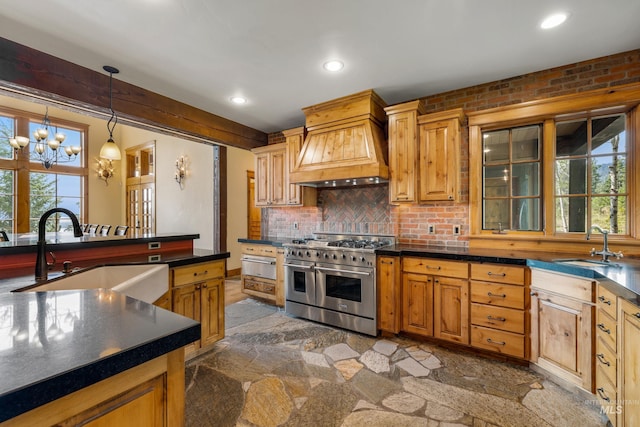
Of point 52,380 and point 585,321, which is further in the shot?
point 585,321

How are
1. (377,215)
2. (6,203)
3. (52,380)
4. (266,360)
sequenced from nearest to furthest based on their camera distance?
(52,380), (266,360), (377,215), (6,203)

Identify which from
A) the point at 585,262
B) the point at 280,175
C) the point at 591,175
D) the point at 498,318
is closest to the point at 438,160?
the point at 591,175

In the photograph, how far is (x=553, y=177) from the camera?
280 centimetres

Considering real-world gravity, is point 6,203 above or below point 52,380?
above

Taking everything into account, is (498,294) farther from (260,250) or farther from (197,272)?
(260,250)

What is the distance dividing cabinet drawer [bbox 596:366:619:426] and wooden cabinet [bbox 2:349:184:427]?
7.48 feet

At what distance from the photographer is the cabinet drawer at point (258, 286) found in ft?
13.0

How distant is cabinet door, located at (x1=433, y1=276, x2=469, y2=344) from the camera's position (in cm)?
260

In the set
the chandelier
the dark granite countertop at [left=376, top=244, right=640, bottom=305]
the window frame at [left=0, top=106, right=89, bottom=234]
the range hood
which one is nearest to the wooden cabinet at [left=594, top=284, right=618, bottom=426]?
the dark granite countertop at [left=376, top=244, right=640, bottom=305]

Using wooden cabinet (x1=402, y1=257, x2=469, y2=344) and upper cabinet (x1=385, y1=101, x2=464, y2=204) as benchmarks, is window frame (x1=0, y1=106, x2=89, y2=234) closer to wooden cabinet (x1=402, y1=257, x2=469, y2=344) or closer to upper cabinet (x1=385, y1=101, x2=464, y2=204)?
upper cabinet (x1=385, y1=101, x2=464, y2=204)

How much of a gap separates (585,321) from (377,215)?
2143 mm

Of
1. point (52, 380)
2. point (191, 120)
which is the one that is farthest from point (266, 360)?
point (191, 120)

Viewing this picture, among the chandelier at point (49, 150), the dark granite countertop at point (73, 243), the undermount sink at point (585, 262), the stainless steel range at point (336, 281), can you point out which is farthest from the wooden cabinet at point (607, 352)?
the chandelier at point (49, 150)

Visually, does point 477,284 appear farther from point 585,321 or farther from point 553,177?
point 553,177
